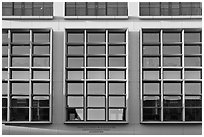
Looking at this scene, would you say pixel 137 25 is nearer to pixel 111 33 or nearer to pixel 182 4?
pixel 111 33

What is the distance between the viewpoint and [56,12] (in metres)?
21.8

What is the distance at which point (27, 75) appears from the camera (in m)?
21.5

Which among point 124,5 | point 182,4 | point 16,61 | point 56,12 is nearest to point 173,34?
point 182,4

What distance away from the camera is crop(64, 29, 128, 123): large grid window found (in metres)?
21.4

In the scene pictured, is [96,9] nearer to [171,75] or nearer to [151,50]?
[151,50]

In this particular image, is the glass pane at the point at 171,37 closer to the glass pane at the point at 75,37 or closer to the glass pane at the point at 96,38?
the glass pane at the point at 96,38

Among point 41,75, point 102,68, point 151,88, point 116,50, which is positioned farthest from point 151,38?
point 41,75

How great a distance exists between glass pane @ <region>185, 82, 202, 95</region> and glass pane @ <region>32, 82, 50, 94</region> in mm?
8497

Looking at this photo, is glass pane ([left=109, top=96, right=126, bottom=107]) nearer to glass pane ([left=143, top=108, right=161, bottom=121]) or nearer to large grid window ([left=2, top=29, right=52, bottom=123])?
glass pane ([left=143, top=108, right=161, bottom=121])

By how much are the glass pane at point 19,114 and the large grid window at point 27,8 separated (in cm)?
591

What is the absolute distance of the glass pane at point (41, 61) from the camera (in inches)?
854

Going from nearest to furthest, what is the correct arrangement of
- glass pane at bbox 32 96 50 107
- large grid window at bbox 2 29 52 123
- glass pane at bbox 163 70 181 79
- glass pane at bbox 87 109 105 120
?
1. large grid window at bbox 2 29 52 123
2. glass pane at bbox 32 96 50 107
3. glass pane at bbox 87 109 105 120
4. glass pane at bbox 163 70 181 79

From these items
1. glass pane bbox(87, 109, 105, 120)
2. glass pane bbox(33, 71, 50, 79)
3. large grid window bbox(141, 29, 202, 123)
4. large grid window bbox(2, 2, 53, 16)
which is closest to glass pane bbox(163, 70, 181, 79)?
large grid window bbox(141, 29, 202, 123)

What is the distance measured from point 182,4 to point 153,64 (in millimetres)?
4157
